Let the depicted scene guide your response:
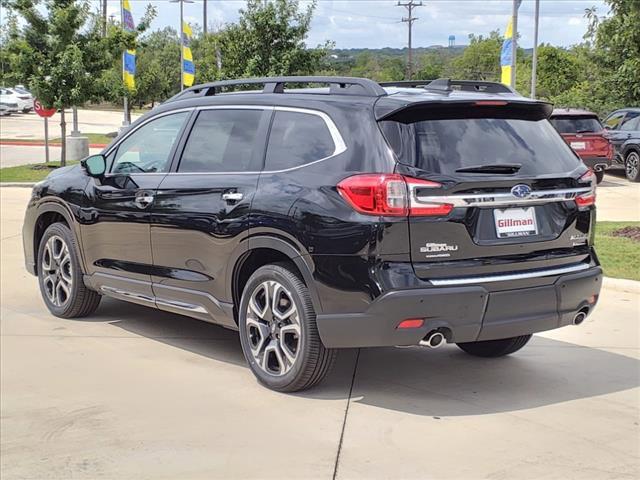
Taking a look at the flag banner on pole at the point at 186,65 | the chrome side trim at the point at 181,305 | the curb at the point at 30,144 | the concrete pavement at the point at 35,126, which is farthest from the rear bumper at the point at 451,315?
the concrete pavement at the point at 35,126

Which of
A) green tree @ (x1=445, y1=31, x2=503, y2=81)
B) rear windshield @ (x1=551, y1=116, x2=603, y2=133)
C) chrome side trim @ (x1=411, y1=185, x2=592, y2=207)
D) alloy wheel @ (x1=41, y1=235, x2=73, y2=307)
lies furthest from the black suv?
green tree @ (x1=445, y1=31, x2=503, y2=81)

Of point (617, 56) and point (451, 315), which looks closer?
point (451, 315)

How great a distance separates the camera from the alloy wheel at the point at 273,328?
5086mm

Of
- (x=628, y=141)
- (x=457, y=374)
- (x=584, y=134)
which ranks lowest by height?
(x=457, y=374)


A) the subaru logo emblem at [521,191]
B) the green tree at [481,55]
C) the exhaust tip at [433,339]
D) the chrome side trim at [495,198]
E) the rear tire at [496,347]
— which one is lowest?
the rear tire at [496,347]

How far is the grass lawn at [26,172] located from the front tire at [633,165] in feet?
45.6

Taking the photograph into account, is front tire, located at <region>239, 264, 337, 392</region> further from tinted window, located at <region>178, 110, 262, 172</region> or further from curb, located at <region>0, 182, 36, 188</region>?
curb, located at <region>0, 182, 36, 188</region>

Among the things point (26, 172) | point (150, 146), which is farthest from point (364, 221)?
point (26, 172)

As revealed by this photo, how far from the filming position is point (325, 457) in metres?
4.28

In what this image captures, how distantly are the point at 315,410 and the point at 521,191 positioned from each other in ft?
5.78

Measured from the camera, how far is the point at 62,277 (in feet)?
23.4

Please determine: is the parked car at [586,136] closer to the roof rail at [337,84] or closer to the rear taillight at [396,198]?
the roof rail at [337,84]

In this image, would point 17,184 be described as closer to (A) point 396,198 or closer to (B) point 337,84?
(B) point 337,84

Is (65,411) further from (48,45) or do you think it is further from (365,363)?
(48,45)
